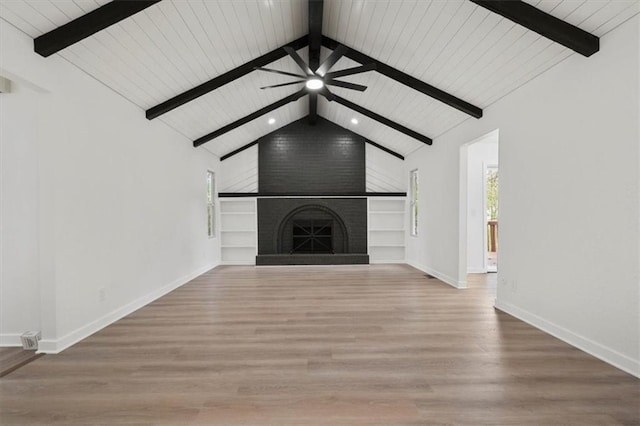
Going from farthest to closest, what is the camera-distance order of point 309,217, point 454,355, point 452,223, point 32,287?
point 309,217 → point 452,223 → point 32,287 → point 454,355

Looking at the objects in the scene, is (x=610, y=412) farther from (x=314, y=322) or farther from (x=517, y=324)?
(x=314, y=322)

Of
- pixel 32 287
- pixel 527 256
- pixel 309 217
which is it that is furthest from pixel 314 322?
pixel 309 217

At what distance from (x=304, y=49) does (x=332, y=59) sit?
1363 millimetres

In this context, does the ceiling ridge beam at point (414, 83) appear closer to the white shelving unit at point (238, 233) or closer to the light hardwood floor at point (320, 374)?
the light hardwood floor at point (320, 374)

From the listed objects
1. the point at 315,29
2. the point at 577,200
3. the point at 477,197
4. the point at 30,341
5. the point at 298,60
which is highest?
the point at 315,29

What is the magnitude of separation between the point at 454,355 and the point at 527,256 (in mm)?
1569

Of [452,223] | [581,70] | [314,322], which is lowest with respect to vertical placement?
[314,322]

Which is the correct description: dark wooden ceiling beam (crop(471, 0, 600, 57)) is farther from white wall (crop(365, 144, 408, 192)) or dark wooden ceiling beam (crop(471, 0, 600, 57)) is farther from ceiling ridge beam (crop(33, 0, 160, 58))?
white wall (crop(365, 144, 408, 192))

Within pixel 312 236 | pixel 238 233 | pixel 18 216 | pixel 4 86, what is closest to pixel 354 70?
pixel 4 86

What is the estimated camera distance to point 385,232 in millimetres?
8031

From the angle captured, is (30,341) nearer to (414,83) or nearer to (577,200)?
(577,200)

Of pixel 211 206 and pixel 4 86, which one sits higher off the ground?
pixel 4 86

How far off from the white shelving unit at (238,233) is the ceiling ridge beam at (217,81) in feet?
11.7

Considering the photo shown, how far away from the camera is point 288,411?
6.43 ft
